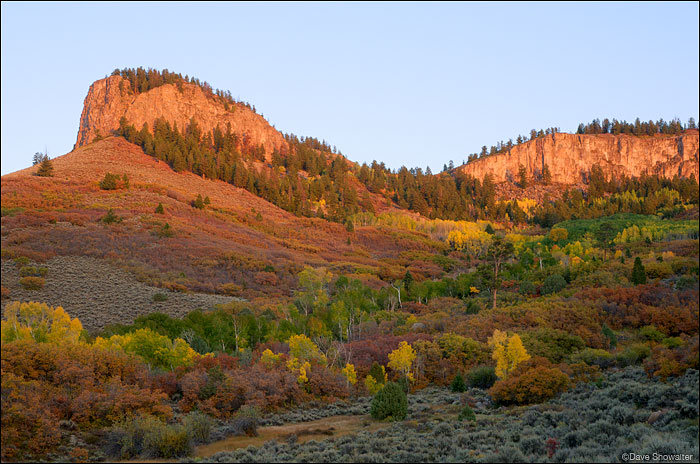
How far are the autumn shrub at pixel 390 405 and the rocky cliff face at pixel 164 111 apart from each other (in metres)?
148

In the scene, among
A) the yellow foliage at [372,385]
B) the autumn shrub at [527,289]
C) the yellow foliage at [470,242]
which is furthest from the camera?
the yellow foliage at [470,242]

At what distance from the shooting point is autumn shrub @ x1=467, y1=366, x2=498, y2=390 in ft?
102

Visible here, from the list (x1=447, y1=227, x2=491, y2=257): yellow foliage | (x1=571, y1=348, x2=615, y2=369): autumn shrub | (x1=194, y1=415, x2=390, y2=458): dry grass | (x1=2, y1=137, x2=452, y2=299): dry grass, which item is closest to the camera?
(x1=194, y1=415, x2=390, y2=458): dry grass

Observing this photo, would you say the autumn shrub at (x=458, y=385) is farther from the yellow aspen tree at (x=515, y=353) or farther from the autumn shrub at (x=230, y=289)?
the autumn shrub at (x=230, y=289)

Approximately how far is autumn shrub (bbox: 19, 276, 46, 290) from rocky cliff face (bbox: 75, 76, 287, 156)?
14713cm

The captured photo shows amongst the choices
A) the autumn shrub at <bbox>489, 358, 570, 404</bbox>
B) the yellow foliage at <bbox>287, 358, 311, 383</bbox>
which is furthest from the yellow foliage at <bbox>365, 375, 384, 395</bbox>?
the autumn shrub at <bbox>489, 358, 570, 404</bbox>

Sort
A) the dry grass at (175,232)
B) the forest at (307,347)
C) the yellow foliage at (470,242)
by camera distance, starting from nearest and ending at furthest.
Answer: the forest at (307,347), the dry grass at (175,232), the yellow foliage at (470,242)

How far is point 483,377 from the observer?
31.3 meters

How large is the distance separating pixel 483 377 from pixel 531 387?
306 inches

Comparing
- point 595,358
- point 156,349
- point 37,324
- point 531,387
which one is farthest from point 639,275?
point 37,324

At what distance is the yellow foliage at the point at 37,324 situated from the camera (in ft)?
42.0

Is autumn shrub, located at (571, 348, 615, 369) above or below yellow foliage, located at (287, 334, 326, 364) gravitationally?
Result: below

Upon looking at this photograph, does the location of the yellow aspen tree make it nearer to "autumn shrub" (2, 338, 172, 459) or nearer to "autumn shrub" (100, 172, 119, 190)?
"autumn shrub" (2, 338, 172, 459)

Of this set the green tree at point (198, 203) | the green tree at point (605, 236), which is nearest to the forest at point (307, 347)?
the green tree at point (198, 203)
